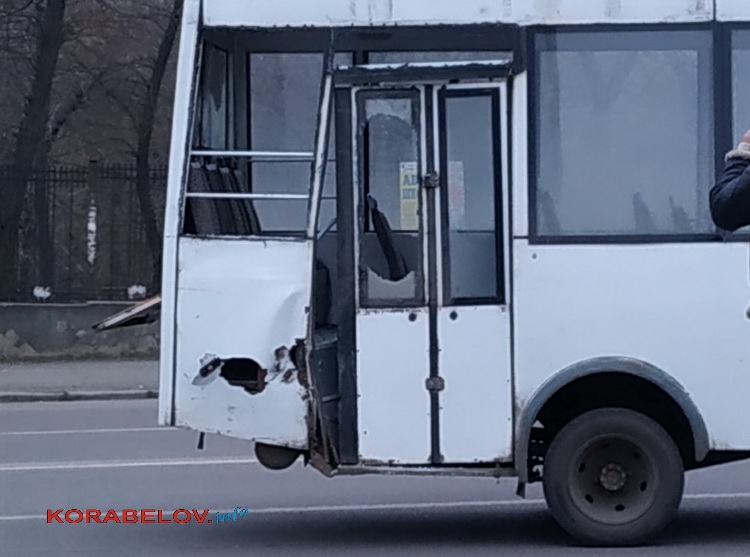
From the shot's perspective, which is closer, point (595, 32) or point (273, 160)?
point (595, 32)

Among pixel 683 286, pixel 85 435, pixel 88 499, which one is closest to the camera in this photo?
pixel 683 286

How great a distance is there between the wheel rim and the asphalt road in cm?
21

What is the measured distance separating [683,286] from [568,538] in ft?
5.02

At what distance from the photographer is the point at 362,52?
8.10 m

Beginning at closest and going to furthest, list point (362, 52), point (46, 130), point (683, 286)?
point (683, 286), point (362, 52), point (46, 130)

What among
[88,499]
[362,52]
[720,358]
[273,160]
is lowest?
[88,499]

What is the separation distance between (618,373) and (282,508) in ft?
8.87

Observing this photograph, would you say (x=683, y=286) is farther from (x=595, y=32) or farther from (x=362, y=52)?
(x=362, y=52)

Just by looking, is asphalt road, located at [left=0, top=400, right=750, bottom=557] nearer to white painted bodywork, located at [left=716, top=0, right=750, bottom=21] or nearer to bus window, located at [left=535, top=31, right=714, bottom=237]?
bus window, located at [left=535, top=31, right=714, bottom=237]

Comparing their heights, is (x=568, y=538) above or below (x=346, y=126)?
below

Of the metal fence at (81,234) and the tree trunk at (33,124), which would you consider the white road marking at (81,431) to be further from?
the tree trunk at (33,124)

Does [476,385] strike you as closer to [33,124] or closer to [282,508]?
[282,508]

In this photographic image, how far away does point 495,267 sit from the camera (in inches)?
302

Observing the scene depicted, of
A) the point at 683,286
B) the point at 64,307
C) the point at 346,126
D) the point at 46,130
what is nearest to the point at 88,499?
the point at 346,126
